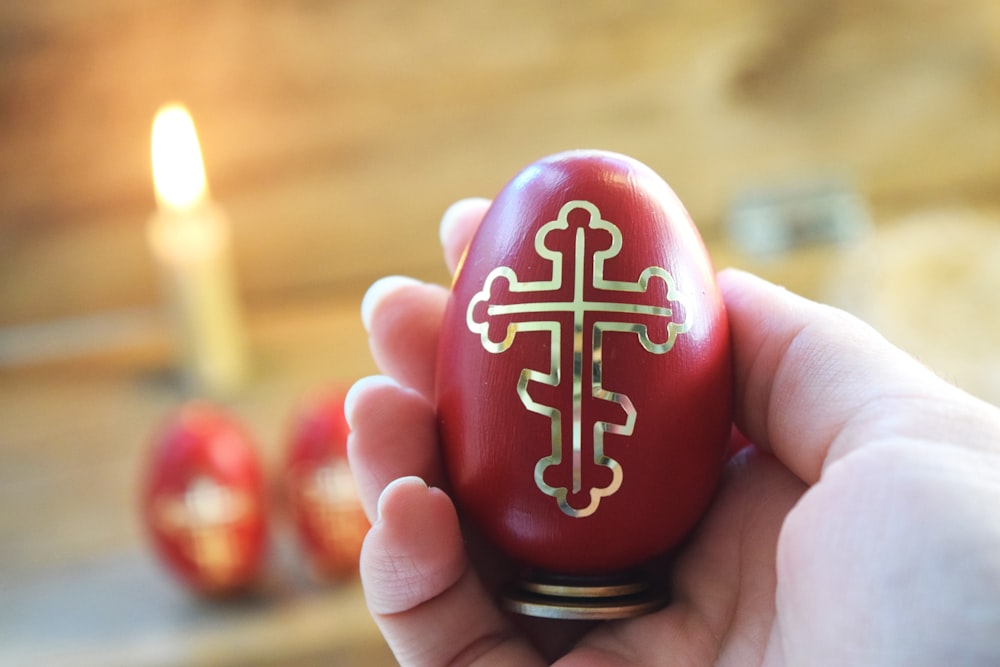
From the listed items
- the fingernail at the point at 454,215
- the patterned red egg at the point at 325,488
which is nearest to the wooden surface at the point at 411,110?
the patterned red egg at the point at 325,488

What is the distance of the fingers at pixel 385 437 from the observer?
792 millimetres

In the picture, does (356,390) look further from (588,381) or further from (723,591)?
(723,591)

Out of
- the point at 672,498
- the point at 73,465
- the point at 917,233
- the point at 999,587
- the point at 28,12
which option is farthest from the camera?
the point at 917,233

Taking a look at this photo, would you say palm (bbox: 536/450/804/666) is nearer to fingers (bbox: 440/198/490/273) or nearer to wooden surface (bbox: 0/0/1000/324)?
fingers (bbox: 440/198/490/273)

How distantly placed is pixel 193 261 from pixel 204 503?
0.50 meters

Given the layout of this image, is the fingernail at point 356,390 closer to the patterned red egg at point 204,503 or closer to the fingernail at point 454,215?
the fingernail at point 454,215

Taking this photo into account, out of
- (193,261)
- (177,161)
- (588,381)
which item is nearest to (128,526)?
(193,261)

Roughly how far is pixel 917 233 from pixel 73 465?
1381 mm

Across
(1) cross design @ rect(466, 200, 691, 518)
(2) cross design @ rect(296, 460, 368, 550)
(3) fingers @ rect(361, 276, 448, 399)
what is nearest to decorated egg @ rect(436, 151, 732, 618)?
(1) cross design @ rect(466, 200, 691, 518)

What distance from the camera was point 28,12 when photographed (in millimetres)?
1561

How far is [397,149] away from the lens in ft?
5.54

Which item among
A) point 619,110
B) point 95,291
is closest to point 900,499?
point 619,110

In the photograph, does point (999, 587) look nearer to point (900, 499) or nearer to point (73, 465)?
point (900, 499)

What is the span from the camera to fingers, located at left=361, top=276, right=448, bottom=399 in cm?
87
